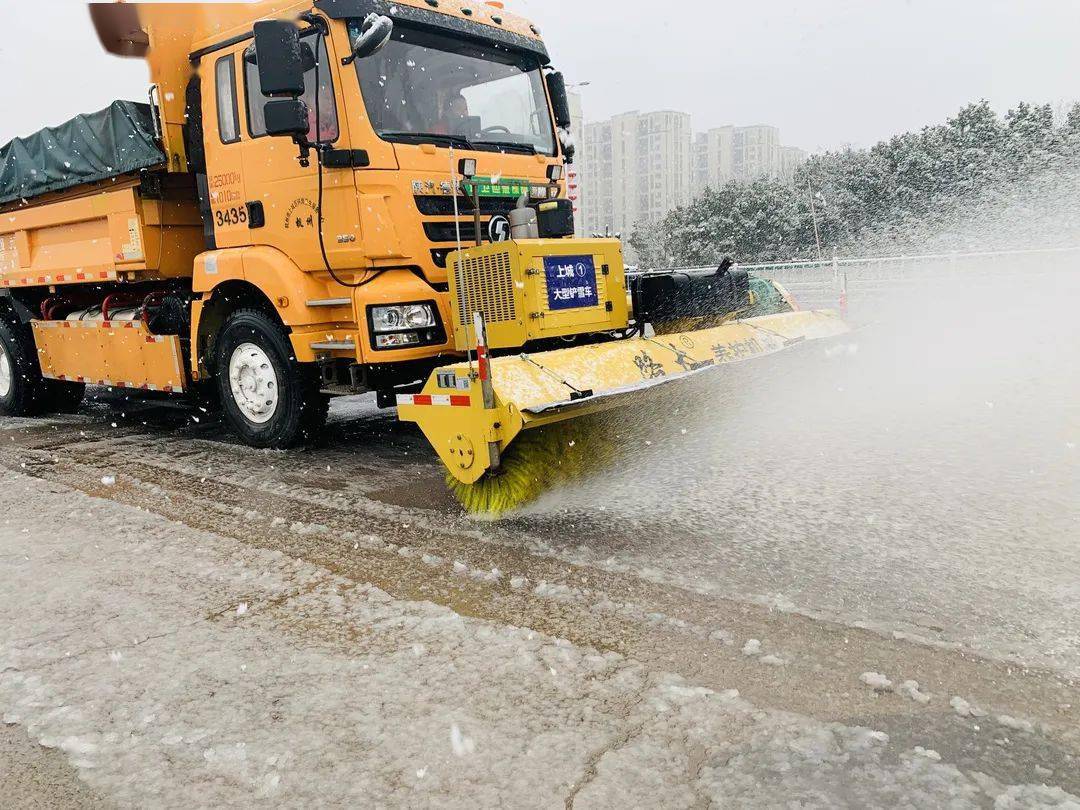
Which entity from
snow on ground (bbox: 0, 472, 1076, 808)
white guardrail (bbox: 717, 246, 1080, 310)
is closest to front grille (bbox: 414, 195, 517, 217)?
snow on ground (bbox: 0, 472, 1076, 808)

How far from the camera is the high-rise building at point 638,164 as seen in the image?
46.8 metres

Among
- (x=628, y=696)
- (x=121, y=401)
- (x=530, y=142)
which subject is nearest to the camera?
(x=628, y=696)

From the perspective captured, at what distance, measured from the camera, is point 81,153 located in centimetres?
699

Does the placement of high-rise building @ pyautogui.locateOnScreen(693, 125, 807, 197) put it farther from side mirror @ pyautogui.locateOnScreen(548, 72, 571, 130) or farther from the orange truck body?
the orange truck body

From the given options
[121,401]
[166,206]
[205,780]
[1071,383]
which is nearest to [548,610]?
[205,780]

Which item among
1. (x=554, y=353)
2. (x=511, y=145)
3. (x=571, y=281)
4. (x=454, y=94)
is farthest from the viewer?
(x=511, y=145)

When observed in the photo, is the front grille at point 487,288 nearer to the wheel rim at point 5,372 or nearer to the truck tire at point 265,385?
the truck tire at point 265,385

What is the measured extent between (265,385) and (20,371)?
13.8ft

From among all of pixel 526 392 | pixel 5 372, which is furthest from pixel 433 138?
pixel 5 372

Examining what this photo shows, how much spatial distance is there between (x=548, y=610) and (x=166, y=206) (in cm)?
525

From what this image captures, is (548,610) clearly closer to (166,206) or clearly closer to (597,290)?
(597,290)

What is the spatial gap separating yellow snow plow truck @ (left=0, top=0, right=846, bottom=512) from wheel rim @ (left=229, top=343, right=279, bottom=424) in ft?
0.05

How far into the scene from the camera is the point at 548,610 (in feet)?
10.4

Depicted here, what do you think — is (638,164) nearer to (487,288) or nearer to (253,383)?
(253,383)
